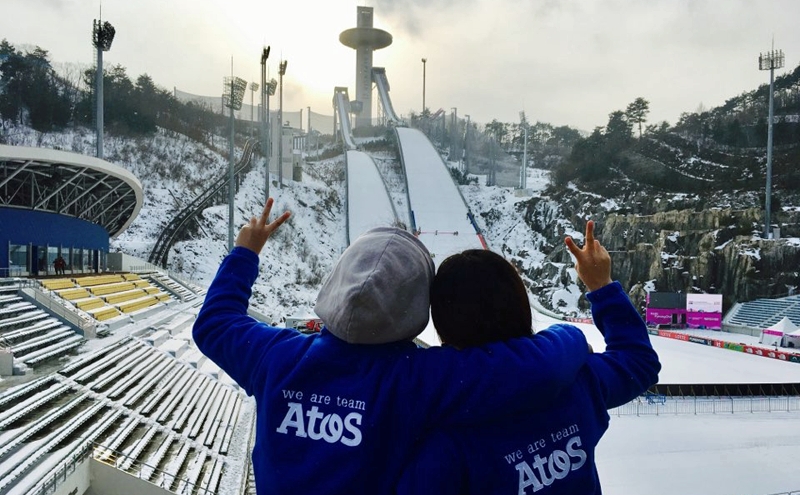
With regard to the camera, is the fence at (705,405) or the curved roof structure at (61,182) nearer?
the fence at (705,405)

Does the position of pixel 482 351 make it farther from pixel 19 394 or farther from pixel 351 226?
pixel 351 226

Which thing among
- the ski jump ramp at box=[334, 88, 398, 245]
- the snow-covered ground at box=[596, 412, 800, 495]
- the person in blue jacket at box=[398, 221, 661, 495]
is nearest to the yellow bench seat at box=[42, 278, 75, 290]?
the snow-covered ground at box=[596, 412, 800, 495]

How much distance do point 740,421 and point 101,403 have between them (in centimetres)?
→ 1256

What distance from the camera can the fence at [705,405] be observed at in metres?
11.2

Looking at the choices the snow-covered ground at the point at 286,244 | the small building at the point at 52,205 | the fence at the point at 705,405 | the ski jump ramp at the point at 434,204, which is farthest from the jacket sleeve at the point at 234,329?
the ski jump ramp at the point at 434,204

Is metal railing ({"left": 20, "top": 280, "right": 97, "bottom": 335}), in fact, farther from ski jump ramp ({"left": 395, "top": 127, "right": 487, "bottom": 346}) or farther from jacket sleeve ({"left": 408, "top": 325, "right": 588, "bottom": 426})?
ski jump ramp ({"left": 395, "top": 127, "right": 487, "bottom": 346})

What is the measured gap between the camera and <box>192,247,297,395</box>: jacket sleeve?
4.16ft

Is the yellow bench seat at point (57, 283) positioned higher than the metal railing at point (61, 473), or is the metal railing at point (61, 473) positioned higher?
the yellow bench seat at point (57, 283)

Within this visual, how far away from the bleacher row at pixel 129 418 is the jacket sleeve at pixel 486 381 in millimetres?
6013

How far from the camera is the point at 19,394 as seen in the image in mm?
7160

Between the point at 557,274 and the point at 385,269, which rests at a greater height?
the point at 385,269

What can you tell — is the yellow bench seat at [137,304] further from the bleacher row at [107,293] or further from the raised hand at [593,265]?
the raised hand at [593,265]

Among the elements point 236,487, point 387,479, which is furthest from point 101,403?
point 387,479

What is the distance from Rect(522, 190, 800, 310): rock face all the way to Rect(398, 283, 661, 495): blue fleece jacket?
27835 mm
